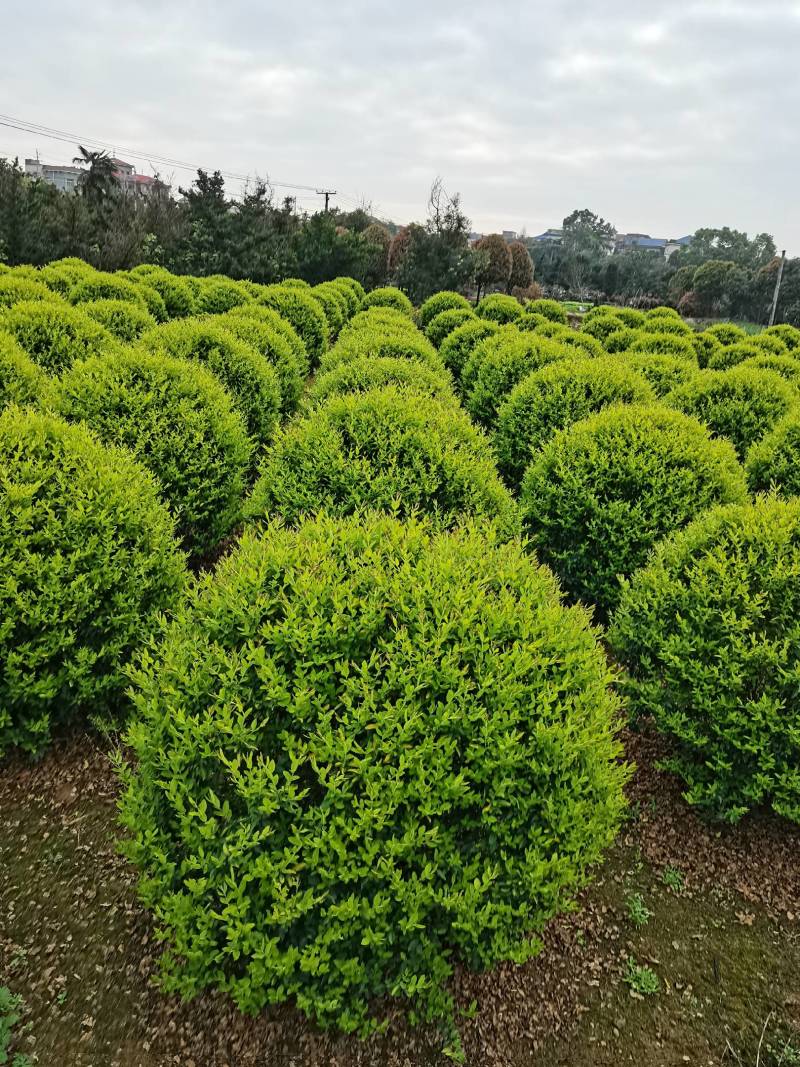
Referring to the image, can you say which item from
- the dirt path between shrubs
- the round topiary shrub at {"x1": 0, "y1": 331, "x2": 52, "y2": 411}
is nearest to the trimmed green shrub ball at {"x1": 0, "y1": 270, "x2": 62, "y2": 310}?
the round topiary shrub at {"x1": 0, "y1": 331, "x2": 52, "y2": 411}

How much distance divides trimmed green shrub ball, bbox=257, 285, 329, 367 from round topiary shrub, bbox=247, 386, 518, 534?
48.2 ft

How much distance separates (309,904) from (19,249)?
37.3 metres

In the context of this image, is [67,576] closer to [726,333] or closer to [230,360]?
[230,360]

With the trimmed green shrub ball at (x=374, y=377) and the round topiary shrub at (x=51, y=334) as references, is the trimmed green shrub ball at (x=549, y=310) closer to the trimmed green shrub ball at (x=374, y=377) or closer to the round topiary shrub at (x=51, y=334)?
the trimmed green shrub ball at (x=374, y=377)

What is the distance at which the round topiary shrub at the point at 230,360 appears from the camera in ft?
28.8

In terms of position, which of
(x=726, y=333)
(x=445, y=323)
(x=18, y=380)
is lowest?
(x=18, y=380)

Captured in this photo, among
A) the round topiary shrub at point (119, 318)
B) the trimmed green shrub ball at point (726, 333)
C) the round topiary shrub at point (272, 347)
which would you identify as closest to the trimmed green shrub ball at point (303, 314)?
the round topiary shrub at point (119, 318)

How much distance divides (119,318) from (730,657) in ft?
38.3

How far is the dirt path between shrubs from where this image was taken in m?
2.86

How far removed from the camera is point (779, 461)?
26.2ft

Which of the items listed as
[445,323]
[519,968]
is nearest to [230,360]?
[519,968]

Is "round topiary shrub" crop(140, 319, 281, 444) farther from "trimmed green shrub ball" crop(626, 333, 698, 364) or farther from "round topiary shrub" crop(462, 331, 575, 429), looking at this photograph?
"trimmed green shrub ball" crop(626, 333, 698, 364)

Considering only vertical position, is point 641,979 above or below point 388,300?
below

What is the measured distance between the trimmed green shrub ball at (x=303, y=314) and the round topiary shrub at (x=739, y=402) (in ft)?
38.7
